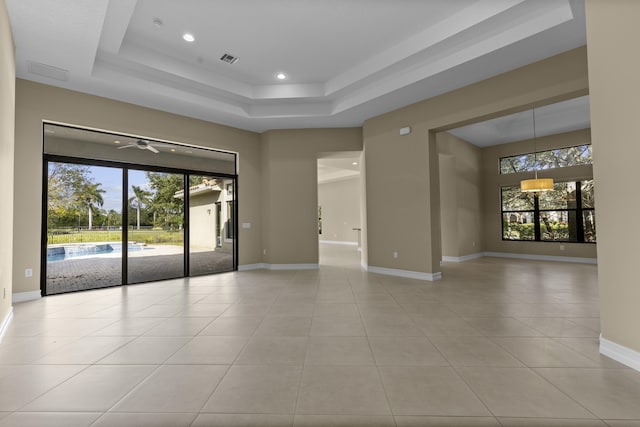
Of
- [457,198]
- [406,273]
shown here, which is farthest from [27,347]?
[457,198]

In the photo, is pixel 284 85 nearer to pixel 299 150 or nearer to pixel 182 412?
pixel 299 150

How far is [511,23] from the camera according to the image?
3.66 m

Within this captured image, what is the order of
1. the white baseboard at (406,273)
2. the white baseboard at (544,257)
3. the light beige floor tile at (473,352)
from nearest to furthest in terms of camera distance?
the light beige floor tile at (473,352)
the white baseboard at (406,273)
the white baseboard at (544,257)

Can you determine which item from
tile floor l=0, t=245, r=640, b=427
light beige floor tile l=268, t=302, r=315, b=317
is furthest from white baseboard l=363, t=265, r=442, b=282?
light beige floor tile l=268, t=302, r=315, b=317

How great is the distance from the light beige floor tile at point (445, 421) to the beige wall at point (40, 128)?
5595 mm

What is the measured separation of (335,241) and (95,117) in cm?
1138

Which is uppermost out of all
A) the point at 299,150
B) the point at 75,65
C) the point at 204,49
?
the point at 204,49

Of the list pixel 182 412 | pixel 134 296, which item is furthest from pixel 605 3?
pixel 134 296

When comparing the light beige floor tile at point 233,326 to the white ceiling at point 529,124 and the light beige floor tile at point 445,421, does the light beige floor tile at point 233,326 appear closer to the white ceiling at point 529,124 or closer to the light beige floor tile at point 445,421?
the light beige floor tile at point 445,421

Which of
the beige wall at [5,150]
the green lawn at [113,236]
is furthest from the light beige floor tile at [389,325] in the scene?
the green lawn at [113,236]

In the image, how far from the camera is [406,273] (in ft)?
18.8

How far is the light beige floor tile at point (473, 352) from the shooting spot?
2273mm

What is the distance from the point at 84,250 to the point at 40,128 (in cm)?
213

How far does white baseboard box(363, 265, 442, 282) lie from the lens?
214 inches
